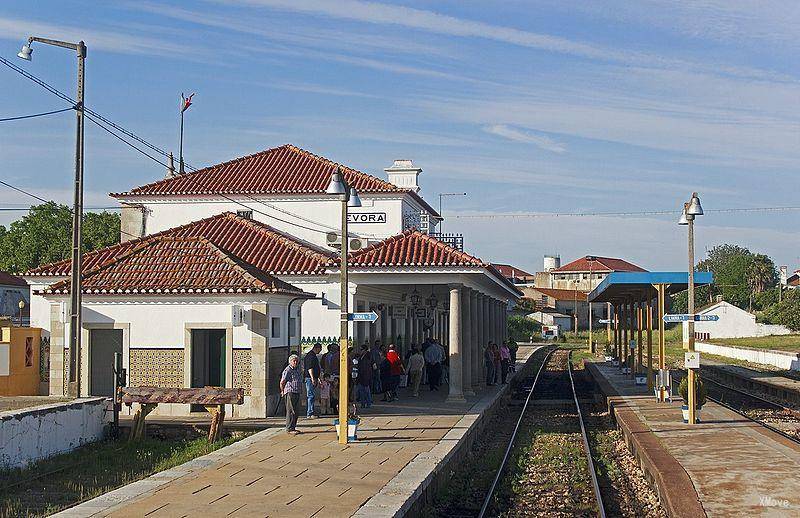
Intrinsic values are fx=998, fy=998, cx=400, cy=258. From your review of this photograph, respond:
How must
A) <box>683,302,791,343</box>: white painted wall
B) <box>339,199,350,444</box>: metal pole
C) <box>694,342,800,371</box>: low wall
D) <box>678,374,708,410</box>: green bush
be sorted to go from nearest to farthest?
<box>339,199,350,444</box>: metal pole → <box>678,374,708,410</box>: green bush → <box>694,342,800,371</box>: low wall → <box>683,302,791,343</box>: white painted wall

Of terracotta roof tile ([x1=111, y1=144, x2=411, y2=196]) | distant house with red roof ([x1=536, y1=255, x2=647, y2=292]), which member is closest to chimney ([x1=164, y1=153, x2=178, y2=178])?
terracotta roof tile ([x1=111, y1=144, x2=411, y2=196])

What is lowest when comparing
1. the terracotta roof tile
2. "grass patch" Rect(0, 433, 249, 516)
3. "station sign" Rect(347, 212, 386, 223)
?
"grass patch" Rect(0, 433, 249, 516)

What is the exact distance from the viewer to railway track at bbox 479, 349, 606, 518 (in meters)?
13.2

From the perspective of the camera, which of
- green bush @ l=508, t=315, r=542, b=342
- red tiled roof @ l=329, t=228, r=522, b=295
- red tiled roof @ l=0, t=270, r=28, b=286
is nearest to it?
red tiled roof @ l=329, t=228, r=522, b=295

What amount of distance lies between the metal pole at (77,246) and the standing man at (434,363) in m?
12.4

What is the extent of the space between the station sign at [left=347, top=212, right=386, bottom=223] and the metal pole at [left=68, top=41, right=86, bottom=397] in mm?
17776

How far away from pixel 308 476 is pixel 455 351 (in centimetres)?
1177

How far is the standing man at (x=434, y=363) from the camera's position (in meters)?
29.0

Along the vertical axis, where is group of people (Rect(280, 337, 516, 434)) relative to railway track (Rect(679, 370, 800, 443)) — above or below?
above

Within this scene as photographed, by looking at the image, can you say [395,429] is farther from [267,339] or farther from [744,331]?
[744,331]

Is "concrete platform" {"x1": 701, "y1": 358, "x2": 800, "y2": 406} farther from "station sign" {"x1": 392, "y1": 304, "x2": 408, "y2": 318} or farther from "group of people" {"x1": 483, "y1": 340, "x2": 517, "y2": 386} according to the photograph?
"station sign" {"x1": 392, "y1": 304, "x2": 408, "y2": 318}

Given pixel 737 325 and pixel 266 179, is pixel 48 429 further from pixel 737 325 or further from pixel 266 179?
pixel 737 325

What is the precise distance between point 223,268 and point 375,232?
1448cm

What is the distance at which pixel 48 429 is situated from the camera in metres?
16.4
